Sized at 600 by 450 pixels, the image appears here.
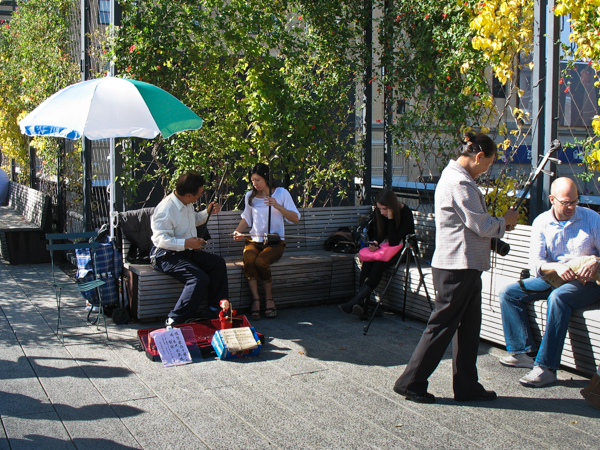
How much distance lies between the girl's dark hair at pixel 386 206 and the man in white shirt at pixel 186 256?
62.1 inches

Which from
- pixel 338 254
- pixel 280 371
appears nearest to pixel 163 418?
pixel 280 371

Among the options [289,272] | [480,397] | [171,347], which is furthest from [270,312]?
[480,397]

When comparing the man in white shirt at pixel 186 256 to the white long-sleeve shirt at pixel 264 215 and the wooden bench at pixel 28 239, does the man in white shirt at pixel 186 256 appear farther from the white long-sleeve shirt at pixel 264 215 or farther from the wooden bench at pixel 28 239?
the wooden bench at pixel 28 239

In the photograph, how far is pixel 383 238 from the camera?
6082 mm

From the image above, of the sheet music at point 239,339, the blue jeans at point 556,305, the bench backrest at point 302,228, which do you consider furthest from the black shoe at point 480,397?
the bench backrest at point 302,228

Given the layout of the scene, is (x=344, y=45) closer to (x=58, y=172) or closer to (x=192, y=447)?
(x=58, y=172)

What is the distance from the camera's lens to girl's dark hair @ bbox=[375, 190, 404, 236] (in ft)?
19.4

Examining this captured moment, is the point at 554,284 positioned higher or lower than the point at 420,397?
higher

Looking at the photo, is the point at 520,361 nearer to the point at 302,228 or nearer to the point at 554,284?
the point at 554,284

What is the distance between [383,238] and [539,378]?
2248mm

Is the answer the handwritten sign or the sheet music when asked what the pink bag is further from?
the handwritten sign

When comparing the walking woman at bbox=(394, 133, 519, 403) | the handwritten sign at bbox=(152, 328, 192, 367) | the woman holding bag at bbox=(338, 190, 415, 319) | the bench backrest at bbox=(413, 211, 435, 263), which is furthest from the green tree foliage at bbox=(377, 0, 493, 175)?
the handwritten sign at bbox=(152, 328, 192, 367)

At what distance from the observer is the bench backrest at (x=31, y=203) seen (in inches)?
341

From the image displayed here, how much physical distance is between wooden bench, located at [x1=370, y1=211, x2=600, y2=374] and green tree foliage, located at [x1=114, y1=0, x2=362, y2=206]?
5.51 ft
